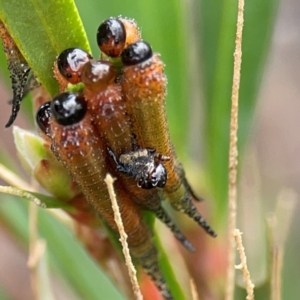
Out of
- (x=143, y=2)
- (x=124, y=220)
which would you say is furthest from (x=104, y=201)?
(x=143, y=2)

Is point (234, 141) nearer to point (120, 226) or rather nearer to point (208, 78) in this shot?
point (120, 226)

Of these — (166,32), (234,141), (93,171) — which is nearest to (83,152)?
(93,171)

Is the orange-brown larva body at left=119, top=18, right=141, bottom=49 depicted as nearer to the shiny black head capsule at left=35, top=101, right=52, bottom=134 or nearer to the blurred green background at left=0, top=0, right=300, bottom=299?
the shiny black head capsule at left=35, top=101, right=52, bottom=134

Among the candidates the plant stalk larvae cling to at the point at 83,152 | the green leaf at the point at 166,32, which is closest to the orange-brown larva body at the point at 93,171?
the plant stalk larvae cling to at the point at 83,152

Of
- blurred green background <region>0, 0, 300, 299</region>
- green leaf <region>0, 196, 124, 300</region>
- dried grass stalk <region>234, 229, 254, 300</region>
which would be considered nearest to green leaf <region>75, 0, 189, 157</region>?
blurred green background <region>0, 0, 300, 299</region>

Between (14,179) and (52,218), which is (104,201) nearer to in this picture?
(14,179)

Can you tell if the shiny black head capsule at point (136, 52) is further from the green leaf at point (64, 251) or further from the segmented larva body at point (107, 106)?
the green leaf at point (64, 251)
